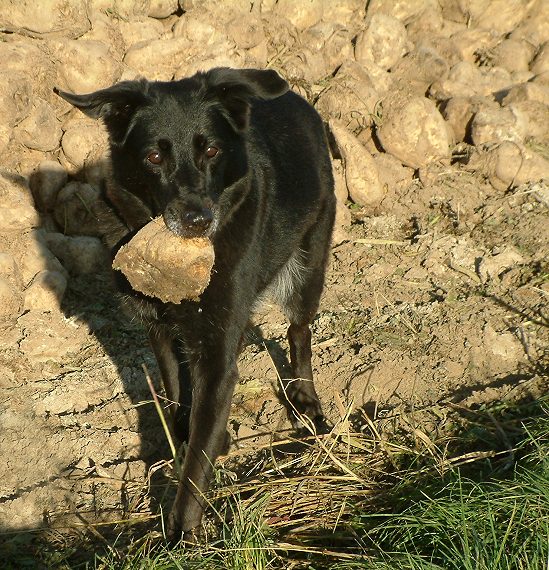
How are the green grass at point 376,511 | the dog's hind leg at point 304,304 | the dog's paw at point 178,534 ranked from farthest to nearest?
the dog's hind leg at point 304,304
the dog's paw at point 178,534
the green grass at point 376,511

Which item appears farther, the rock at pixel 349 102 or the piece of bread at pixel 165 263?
the rock at pixel 349 102

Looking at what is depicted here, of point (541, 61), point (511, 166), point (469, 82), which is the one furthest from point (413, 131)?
point (541, 61)

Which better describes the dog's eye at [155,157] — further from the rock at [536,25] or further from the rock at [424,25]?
the rock at [536,25]

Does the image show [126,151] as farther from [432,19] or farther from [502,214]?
[432,19]

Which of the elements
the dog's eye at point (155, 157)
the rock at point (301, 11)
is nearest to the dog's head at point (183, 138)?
the dog's eye at point (155, 157)

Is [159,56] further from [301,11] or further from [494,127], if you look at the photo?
[494,127]

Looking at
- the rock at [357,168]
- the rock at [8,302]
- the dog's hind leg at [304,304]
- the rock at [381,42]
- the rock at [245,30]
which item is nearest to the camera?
the dog's hind leg at [304,304]

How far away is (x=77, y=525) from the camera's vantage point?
3.41m

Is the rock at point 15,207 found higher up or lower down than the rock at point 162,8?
lower down

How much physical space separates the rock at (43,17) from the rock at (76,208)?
1.08 m

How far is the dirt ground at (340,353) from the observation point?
3.82 m

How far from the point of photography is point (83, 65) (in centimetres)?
536

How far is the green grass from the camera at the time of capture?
2684mm

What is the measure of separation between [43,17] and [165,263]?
292cm
